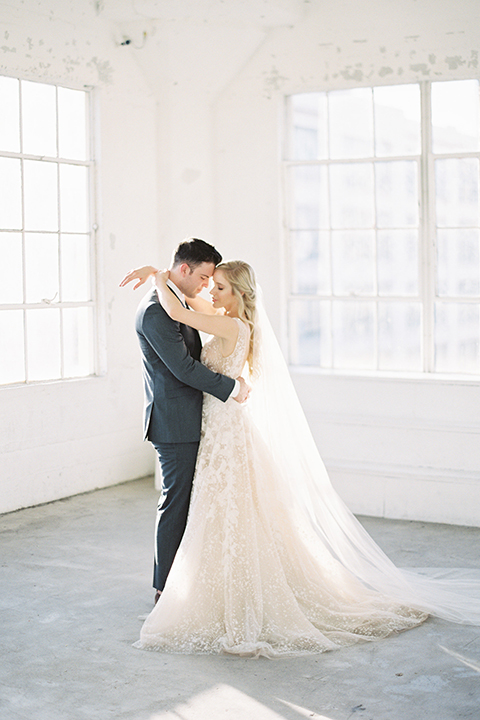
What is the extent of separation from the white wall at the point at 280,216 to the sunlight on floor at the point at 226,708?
2738 millimetres

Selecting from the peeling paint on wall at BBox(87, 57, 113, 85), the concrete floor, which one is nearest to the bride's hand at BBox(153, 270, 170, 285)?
the concrete floor

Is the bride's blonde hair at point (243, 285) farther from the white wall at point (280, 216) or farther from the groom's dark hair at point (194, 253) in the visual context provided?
the white wall at point (280, 216)

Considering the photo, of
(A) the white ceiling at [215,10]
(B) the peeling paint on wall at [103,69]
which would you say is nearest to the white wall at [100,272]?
(B) the peeling paint on wall at [103,69]

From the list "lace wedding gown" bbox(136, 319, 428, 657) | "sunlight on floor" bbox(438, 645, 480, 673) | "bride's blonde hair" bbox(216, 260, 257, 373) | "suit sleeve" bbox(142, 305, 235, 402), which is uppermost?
"bride's blonde hair" bbox(216, 260, 257, 373)

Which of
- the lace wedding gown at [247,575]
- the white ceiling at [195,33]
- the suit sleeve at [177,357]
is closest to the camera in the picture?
the lace wedding gown at [247,575]

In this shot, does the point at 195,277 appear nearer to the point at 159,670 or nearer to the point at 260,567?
the point at 260,567

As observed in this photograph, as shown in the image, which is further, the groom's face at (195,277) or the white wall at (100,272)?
the white wall at (100,272)

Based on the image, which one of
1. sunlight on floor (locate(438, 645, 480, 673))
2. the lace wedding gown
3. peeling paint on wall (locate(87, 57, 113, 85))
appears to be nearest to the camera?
sunlight on floor (locate(438, 645, 480, 673))

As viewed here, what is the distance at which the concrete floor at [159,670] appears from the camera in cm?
290

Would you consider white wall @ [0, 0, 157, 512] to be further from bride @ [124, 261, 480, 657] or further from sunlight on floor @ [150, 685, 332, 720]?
sunlight on floor @ [150, 685, 332, 720]

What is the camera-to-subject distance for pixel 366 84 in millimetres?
5633

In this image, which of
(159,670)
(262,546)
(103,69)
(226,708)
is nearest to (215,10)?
(103,69)

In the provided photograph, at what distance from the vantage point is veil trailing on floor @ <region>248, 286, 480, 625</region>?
151 inches

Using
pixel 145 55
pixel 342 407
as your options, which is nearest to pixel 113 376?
pixel 342 407
